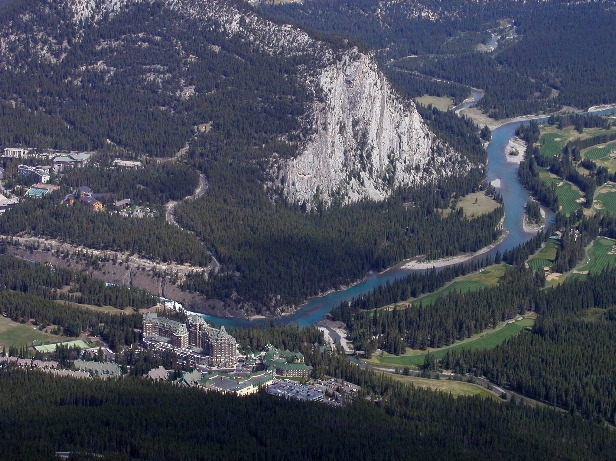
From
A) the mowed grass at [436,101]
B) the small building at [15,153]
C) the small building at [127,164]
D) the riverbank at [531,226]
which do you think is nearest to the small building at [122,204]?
the small building at [127,164]

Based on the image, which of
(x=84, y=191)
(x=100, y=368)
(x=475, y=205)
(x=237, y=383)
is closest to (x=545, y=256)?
(x=475, y=205)

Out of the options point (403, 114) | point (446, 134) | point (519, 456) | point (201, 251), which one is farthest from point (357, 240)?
point (519, 456)

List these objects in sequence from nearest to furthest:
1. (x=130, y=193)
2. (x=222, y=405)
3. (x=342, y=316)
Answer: (x=222, y=405) → (x=342, y=316) → (x=130, y=193)

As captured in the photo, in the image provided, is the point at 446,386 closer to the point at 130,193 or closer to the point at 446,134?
the point at 130,193

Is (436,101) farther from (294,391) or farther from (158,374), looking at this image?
(294,391)

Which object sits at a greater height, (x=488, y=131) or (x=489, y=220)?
(x=488, y=131)

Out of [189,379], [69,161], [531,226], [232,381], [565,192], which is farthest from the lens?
[565,192]

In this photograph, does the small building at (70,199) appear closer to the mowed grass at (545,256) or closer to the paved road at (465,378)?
the paved road at (465,378)
